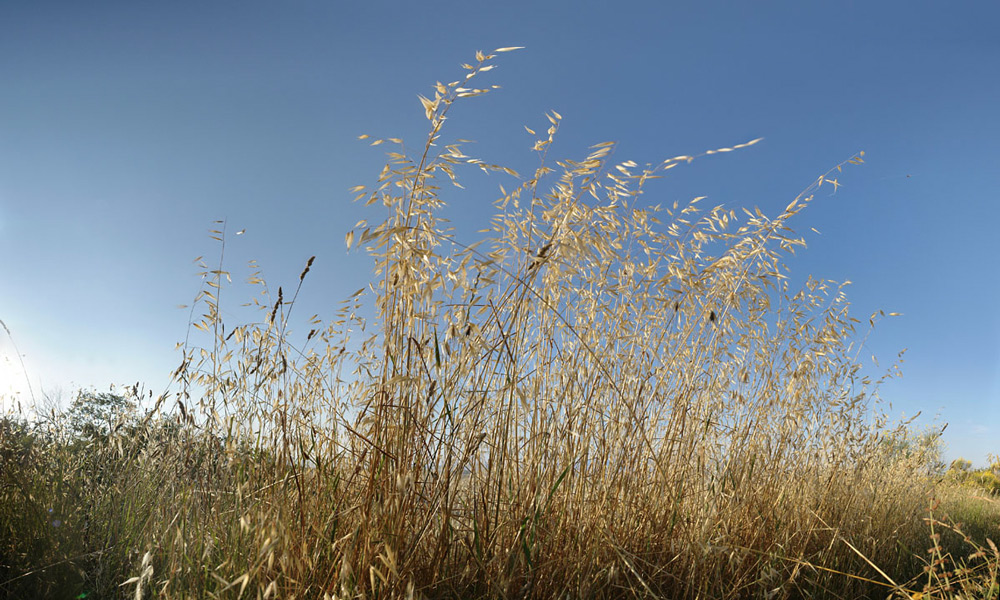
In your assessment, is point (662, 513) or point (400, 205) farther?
point (662, 513)

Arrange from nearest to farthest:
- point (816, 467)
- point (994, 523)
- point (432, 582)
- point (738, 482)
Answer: point (432, 582) → point (738, 482) → point (816, 467) → point (994, 523)

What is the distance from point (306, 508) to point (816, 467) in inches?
133

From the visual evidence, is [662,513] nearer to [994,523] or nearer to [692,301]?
[692,301]

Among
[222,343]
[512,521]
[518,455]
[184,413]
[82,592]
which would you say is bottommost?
[82,592]

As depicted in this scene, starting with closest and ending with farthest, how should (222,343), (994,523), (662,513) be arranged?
(662,513) < (222,343) < (994,523)

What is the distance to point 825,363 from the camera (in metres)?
4.00

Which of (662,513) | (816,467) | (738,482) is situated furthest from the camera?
(816,467)

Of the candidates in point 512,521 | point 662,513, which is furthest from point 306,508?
point 662,513

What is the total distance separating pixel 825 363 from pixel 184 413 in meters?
3.89

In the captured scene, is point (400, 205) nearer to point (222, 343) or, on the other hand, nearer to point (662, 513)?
point (222, 343)

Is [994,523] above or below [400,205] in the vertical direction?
below

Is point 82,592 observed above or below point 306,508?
below

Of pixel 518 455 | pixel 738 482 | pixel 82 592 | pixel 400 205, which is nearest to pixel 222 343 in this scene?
pixel 82 592

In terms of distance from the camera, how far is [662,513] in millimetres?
2576
